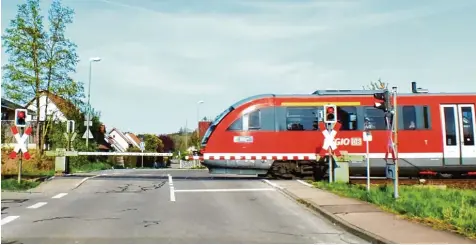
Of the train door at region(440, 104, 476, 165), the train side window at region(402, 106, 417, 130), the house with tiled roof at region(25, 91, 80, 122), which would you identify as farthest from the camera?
the house with tiled roof at region(25, 91, 80, 122)

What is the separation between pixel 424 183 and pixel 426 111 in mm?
3274

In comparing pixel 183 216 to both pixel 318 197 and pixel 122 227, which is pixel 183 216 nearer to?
pixel 122 227

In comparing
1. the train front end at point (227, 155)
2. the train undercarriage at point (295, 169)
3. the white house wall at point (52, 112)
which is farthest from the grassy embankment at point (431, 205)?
the white house wall at point (52, 112)

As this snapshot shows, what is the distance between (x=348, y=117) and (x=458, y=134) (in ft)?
13.9

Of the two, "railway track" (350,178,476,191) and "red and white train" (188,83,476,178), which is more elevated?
"red and white train" (188,83,476,178)

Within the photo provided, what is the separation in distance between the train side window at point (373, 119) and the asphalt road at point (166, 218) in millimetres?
5995

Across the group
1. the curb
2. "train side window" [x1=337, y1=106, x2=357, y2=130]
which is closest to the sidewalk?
the curb

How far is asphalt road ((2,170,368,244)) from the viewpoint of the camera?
9070 mm

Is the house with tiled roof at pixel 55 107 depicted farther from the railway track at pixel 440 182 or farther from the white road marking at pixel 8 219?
the white road marking at pixel 8 219

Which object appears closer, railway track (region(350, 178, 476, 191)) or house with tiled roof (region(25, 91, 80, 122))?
railway track (region(350, 178, 476, 191))

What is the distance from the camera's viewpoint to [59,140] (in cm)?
3638

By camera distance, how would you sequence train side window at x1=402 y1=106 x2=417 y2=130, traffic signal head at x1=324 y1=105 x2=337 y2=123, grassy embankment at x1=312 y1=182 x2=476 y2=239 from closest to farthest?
1. grassy embankment at x1=312 y1=182 x2=476 y2=239
2. traffic signal head at x1=324 y1=105 x2=337 y2=123
3. train side window at x1=402 y1=106 x2=417 y2=130

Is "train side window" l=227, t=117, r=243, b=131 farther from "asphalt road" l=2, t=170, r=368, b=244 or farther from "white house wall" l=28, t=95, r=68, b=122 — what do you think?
"white house wall" l=28, t=95, r=68, b=122

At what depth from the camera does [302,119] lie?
21.3 metres
